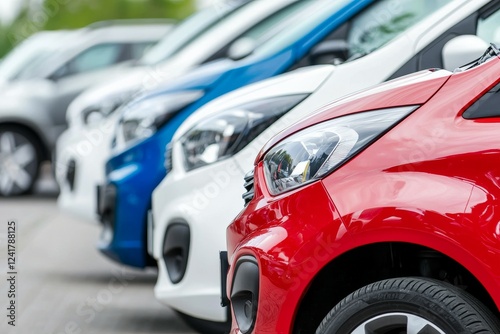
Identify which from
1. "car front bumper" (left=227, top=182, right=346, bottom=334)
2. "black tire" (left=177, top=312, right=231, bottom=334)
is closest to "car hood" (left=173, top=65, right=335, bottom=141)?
"black tire" (left=177, top=312, right=231, bottom=334)

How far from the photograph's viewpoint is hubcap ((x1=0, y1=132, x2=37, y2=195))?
13695 mm

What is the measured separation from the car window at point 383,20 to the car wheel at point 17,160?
7754mm

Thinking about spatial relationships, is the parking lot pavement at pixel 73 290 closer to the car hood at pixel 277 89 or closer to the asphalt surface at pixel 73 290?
the asphalt surface at pixel 73 290

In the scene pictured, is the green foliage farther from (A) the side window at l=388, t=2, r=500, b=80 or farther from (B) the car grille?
(B) the car grille

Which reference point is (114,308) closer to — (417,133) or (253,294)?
(253,294)

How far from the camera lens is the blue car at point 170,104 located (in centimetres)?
641

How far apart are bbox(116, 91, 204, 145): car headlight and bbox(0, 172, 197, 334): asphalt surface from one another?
39.7 inches

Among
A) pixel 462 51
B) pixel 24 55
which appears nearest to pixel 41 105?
pixel 24 55

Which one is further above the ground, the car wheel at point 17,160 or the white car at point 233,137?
the white car at point 233,137

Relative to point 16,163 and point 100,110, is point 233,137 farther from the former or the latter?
point 16,163

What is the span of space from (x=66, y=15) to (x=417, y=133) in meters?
49.0

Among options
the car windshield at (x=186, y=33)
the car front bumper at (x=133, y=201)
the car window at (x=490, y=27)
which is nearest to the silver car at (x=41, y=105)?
the car windshield at (x=186, y=33)

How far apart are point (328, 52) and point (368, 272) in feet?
8.57

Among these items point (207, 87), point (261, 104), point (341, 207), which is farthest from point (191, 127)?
point (341, 207)
